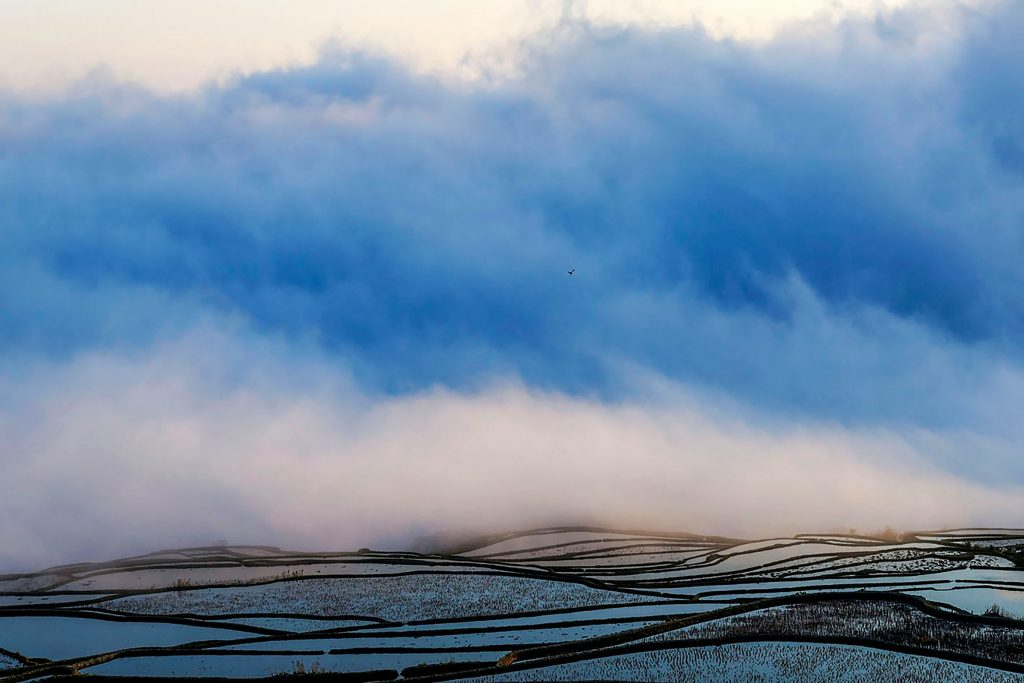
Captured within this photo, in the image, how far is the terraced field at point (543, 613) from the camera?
29.4 metres

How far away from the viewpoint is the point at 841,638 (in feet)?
102

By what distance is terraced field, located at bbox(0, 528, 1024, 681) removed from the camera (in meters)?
29.4

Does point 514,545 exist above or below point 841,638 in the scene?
above

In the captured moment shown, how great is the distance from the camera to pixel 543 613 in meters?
36.1

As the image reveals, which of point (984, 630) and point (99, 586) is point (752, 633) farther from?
point (99, 586)

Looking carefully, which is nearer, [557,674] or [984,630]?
[557,674]

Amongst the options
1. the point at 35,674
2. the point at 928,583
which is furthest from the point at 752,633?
the point at 35,674

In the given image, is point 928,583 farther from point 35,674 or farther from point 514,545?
point 35,674

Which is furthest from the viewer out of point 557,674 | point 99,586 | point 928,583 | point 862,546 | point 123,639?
point 862,546

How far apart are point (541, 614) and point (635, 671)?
25.3 feet

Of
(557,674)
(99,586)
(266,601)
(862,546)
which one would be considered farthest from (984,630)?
(99,586)

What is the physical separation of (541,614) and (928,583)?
14968 millimetres

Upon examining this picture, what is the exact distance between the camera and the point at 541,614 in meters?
36.0

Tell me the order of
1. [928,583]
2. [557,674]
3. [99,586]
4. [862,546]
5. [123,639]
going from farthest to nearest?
[862,546], [99,586], [928,583], [123,639], [557,674]
